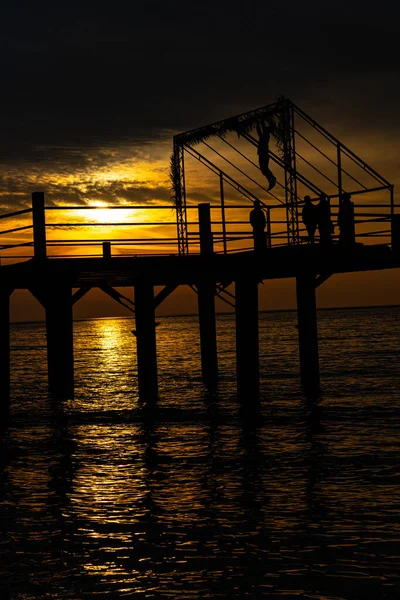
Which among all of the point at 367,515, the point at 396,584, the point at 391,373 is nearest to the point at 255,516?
the point at 367,515

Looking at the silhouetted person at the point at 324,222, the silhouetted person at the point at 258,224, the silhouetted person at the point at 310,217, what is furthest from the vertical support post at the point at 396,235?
the silhouetted person at the point at 258,224

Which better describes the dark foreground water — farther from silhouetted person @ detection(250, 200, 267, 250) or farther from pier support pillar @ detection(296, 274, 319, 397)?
silhouetted person @ detection(250, 200, 267, 250)

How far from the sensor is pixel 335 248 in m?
26.4

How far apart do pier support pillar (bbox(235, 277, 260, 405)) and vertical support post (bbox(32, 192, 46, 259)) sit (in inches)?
239

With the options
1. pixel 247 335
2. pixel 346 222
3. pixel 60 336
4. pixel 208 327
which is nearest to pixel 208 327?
pixel 208 327

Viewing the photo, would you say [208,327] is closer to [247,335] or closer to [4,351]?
[247,335]

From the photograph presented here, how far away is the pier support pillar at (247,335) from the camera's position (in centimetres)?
2748

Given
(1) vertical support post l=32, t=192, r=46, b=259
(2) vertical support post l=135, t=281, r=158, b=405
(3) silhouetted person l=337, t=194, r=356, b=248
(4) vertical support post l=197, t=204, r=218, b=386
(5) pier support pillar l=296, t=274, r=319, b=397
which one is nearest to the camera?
(1) vertical support post l=32, t=192, r=46, b=259

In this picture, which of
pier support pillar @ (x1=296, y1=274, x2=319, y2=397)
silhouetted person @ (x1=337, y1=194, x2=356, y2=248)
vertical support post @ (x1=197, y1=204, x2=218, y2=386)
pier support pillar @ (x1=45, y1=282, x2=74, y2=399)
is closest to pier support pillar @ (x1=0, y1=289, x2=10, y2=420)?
pier support pillar @ (x1=45, y1=282, x2=74, y2=399)

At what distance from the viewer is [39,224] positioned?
77.5 ft

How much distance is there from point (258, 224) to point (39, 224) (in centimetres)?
655

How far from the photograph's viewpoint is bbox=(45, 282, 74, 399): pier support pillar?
85.1 ft

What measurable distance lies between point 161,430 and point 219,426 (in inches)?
61.5

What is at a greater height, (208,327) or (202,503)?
(208,327)
